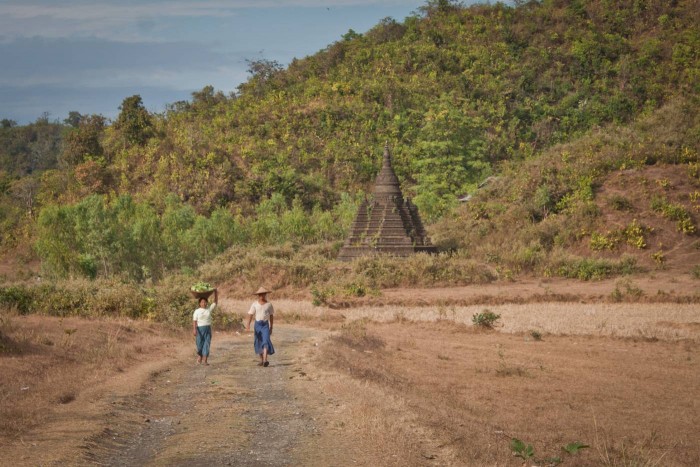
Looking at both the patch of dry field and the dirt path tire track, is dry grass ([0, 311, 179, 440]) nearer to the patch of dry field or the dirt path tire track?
the dirt path tire track

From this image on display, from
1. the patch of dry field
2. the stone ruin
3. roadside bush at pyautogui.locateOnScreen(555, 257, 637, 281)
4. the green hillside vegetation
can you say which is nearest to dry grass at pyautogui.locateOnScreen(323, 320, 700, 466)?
the patch of dry field

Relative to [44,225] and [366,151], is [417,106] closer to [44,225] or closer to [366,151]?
[366,151]

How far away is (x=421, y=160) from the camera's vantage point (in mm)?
73562

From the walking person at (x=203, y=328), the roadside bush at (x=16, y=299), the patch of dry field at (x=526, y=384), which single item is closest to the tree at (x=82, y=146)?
the patch of dry field at (x=526, y=384)

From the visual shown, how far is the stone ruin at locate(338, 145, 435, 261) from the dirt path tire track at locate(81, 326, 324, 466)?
103 feet

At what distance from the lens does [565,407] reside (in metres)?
16.7

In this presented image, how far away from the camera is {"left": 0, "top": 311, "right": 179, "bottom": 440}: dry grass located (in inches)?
512

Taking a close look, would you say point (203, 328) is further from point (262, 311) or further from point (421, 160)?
point (421, 160)

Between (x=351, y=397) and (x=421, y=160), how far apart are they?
2383 inches

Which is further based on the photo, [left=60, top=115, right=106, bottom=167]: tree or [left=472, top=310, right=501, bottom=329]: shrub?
[left=60, top=115, right=106, bottom=167]: tree

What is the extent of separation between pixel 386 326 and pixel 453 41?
72652 millimetres

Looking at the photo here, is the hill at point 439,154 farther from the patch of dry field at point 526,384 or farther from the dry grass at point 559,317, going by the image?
the patch of dry field at point 526,384

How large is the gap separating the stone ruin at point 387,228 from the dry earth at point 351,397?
67.8 feet

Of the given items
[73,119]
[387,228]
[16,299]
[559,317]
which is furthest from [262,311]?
[73,119]
